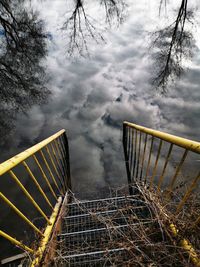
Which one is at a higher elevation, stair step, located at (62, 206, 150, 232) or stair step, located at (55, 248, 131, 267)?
stair step, located at (62, 206, 150, 232)

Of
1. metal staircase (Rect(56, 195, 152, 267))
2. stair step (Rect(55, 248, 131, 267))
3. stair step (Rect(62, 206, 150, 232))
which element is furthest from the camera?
stair step (Rect(62, 206, 150, 232))

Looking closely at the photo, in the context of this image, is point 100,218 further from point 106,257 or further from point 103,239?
point 106,257

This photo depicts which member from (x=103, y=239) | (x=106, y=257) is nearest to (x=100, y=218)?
(x=103, y=239)

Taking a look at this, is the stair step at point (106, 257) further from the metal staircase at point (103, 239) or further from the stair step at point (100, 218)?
the stair step at point (100, 218)

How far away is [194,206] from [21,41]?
9.10m

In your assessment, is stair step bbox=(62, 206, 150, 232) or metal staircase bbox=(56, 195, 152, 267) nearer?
metal staircase bbox=(56, 195, 152, 267)

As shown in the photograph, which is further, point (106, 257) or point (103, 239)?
point (103, 239)

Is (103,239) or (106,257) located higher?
(103,239)

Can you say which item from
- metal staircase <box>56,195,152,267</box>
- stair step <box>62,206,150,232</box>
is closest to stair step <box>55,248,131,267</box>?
metal staircase <box>56,195,152,267</box>

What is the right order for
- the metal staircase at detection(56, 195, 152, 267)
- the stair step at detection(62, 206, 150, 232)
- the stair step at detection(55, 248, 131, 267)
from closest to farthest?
1. the stair step at detection(55, 248, 131, 267)
2. the metal staircase at detection(56, 195, 152, 267)
3. the stair step at detection(62, 206, 150, 232)

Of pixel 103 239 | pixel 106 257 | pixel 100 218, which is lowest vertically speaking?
pixel 106 257

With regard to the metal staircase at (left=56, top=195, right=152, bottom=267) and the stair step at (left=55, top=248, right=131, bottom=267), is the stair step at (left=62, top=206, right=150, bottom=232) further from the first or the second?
the stair step at (left=55, top=248, right=131, bottom=267)

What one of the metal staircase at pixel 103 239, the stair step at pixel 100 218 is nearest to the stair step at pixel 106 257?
the metal staircase at pixel 103 239

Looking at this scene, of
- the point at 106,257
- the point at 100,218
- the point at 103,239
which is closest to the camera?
the point at 106,257
